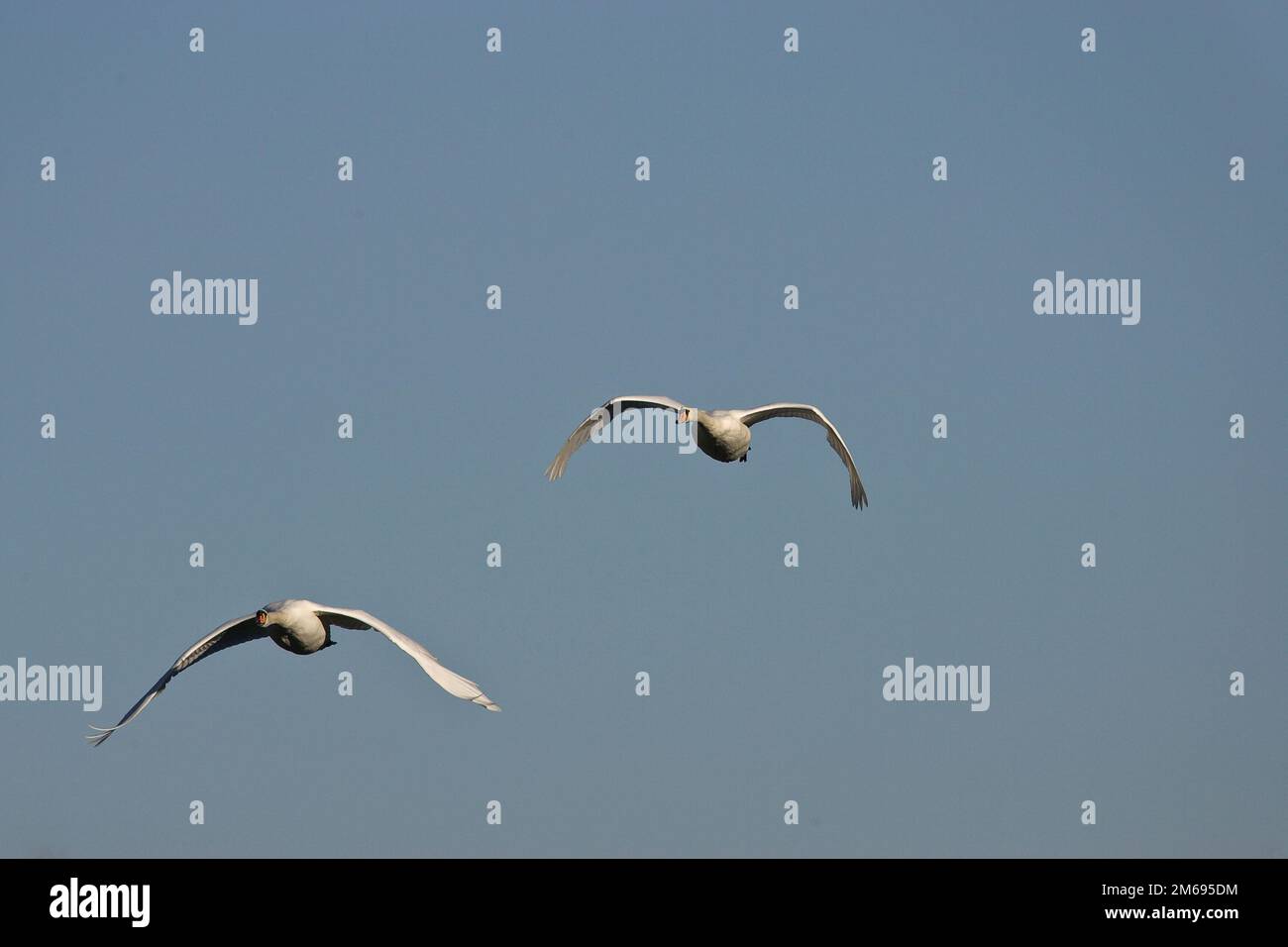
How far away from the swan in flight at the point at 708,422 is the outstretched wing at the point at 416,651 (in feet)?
25.9

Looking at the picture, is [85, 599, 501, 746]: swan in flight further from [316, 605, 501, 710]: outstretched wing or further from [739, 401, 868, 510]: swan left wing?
[739, 401, 868, 510]: swan left wing

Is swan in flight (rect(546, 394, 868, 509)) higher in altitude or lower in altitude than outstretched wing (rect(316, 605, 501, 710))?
higher

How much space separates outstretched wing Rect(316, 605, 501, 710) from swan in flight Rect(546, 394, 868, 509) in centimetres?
789

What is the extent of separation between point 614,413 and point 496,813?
15.8 metres

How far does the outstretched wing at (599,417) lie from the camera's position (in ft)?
216

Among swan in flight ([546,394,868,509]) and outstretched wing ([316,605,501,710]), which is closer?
outstretched wing ([316,605,501,710])

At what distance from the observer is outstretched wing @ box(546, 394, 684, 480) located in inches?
2586

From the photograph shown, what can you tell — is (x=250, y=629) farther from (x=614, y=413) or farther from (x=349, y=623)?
(x=614, y=413)

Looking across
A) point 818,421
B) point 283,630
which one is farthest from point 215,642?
point 818,421

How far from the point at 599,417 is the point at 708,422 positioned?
3.40 metres

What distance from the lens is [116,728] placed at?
63.9m

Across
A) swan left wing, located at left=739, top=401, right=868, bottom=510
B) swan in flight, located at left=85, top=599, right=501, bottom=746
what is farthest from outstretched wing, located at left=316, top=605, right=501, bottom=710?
swan left wing, located at left=739, top=401, right=868, bottom=510
